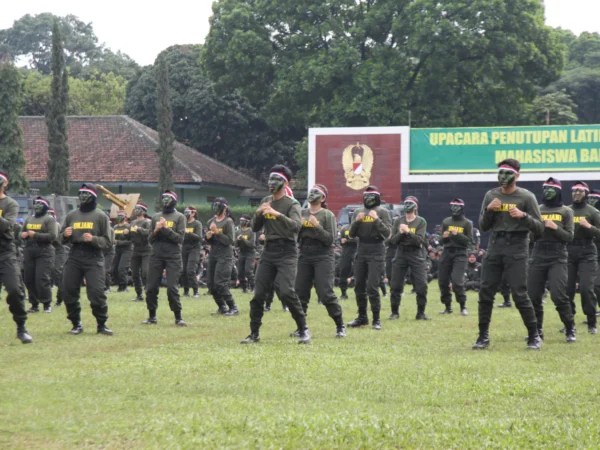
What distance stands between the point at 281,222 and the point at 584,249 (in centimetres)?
485

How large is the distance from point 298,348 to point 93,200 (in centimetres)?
406

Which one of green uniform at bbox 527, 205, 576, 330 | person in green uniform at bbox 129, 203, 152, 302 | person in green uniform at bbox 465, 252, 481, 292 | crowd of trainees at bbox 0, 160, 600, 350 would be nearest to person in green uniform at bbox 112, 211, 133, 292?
person in green uniform at bbox 129, 203, 152, 302

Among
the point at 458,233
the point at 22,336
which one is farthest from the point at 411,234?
the point at 22,336

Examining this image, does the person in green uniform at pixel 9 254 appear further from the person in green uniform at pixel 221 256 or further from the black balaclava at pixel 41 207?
the person in green uniform at pixel 221 256

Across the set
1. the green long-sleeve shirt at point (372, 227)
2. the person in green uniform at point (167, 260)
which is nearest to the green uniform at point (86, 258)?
the person in green uniform at point (167, 260)

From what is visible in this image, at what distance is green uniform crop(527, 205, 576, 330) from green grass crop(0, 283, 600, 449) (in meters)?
0.58

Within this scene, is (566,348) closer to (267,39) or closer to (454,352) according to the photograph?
(454,352)

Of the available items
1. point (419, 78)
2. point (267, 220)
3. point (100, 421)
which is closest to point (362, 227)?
point (267, 220)

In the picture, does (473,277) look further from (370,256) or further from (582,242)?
(582,242)

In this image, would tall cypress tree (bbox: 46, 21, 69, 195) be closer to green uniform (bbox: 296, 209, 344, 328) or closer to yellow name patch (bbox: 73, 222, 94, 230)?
yellow name patch (bbox: 73, 222, 94, 230)

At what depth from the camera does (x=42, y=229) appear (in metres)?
16.5

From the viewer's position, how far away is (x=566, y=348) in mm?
11922

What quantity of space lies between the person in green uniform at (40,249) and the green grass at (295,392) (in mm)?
3207

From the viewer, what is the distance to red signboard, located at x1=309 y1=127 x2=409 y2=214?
34844mm
